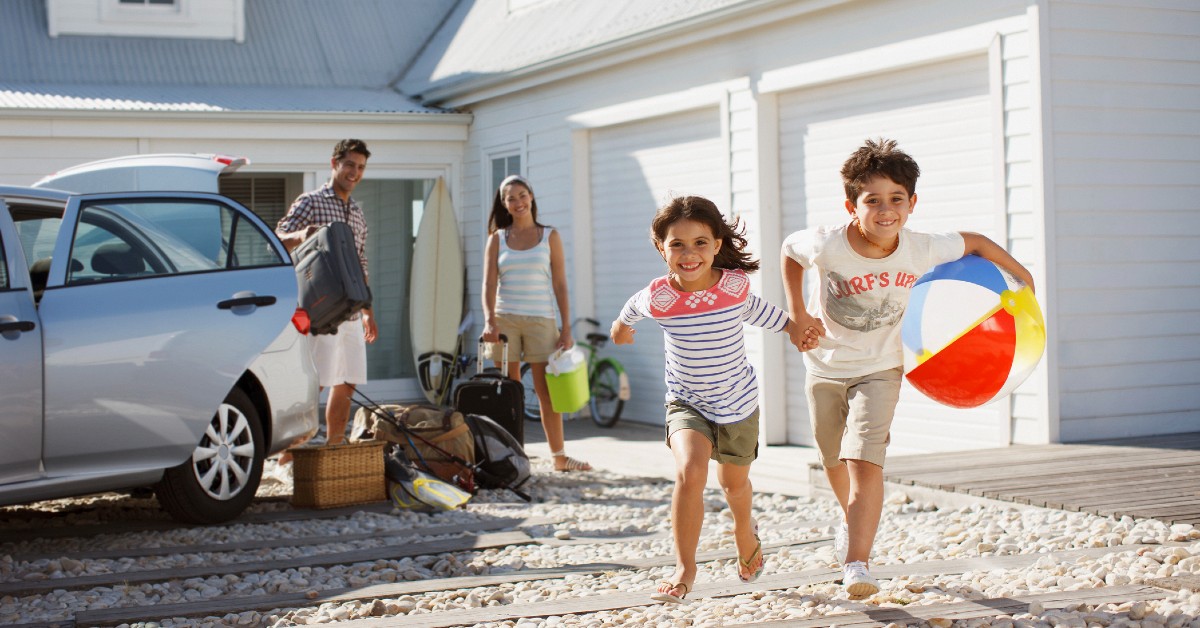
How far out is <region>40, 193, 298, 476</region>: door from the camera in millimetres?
6402

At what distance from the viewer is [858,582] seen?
4.73 meters

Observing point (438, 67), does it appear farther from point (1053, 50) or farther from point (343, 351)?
point (1053, 50)

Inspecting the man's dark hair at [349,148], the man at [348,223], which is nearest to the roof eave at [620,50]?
the man's dark hair at [349,148]

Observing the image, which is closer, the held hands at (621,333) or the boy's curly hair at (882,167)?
the boy's curly hair at (882,167)

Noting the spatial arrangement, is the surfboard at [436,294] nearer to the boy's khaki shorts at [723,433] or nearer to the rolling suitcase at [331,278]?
the rolling suitcase at [331,278]

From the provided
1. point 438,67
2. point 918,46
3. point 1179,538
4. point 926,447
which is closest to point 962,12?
point 918,46

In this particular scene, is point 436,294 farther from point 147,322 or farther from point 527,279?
point 147,322

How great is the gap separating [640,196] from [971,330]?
7.75 metres

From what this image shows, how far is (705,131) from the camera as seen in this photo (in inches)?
467

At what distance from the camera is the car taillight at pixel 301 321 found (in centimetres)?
737

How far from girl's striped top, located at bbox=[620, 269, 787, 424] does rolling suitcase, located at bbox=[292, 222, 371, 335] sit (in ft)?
10.5

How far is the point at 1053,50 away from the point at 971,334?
4.08 m

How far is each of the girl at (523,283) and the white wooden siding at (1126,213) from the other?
310 cm

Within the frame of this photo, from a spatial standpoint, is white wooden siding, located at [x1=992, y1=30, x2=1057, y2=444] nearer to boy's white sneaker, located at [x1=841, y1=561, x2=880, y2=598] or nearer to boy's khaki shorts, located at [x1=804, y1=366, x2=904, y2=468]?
boy's khaki shorts, located at [x1=804, y1=366, x2=904, y2=468]
